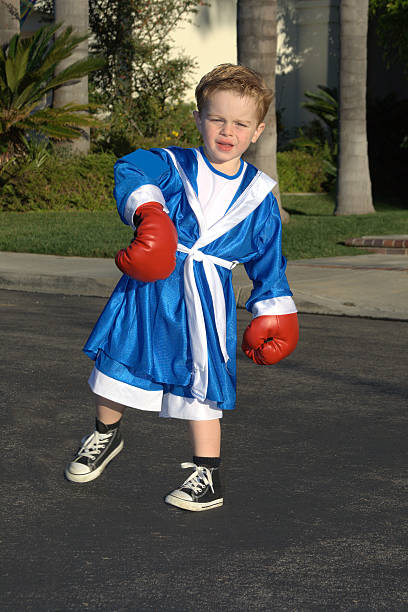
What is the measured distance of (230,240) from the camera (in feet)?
13.2

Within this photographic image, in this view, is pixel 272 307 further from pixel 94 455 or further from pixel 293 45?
pixel 293 45

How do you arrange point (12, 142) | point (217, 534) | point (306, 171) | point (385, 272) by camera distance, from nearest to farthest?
point (217, 534), point (385, 272), point (12, 142), point (306, 171)

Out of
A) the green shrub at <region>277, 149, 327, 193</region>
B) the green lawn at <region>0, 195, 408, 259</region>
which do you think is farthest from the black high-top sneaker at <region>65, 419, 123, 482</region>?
the green shrub at <region>277, 149, 327, 193</region>

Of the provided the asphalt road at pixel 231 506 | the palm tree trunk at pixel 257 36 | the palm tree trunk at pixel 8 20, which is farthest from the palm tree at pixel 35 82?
the asphalt road at pixel 231 506

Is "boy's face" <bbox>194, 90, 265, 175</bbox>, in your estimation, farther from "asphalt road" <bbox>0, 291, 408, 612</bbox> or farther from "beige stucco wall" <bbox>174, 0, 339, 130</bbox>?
"beige stucco wall" <bbox>174, 0, 339, 130</bbox>

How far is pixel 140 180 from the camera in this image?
3859mm

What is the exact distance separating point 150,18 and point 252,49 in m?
11.2

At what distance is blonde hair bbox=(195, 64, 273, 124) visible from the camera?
390 centimetres

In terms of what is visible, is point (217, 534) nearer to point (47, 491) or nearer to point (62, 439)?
point (47, 491)

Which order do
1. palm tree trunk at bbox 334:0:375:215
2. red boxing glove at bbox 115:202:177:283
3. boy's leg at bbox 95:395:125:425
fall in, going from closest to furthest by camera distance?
red boxing glove at bbox 115:202:177:283, boy's leg at bbox 95:395:125:425, palm tree trunk at bbox 334:0:375:215

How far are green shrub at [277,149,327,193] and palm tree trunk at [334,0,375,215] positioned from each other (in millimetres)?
6342

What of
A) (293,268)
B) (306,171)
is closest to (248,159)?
(293,268)

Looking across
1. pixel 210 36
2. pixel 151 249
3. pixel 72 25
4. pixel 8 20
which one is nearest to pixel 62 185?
pixel 72 25

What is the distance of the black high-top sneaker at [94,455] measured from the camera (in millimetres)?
4270
